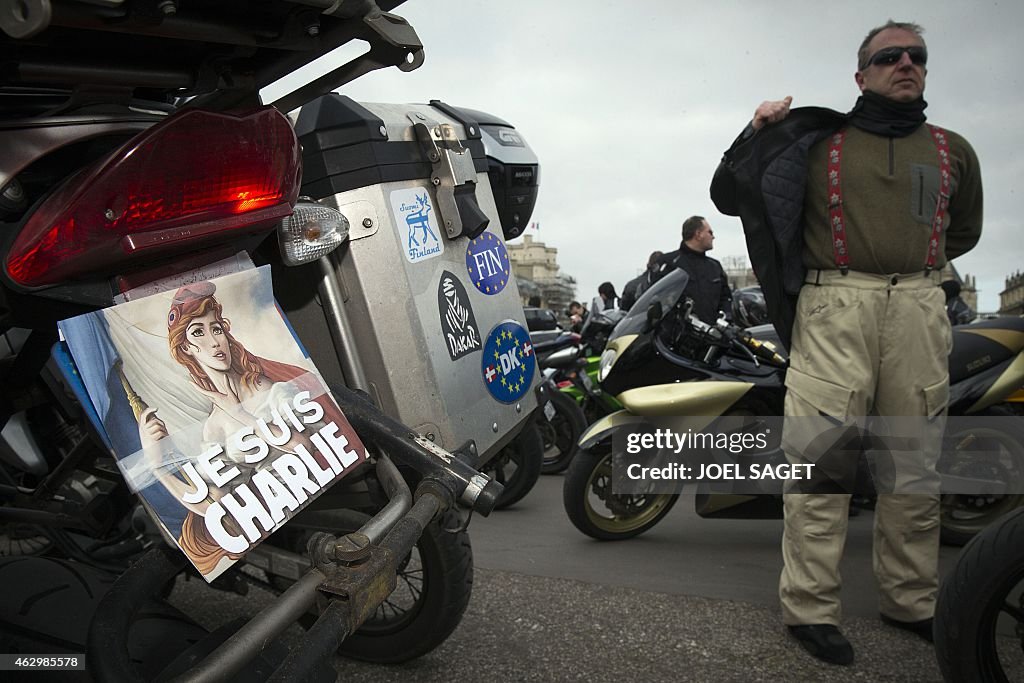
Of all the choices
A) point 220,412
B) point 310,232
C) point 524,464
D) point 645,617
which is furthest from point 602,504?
point 220,412

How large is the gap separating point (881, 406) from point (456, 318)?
1594 millimetres

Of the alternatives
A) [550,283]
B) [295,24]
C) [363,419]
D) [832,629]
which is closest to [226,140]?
[295,24]

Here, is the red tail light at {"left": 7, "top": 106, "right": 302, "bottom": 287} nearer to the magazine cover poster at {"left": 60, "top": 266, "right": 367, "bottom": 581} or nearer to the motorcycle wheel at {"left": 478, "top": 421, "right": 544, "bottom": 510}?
the magazine cover poster at {"left": 60, "top": 266, "right": 367, "bottom": 581}

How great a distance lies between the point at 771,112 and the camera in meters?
2.43

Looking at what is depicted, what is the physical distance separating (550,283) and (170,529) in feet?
159

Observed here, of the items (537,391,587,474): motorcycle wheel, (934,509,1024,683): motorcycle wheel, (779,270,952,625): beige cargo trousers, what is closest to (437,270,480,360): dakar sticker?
(934,509,1024,683): motorcycle wheel

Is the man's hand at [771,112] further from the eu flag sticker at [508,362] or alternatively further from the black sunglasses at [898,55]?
the eu flag sticker at [508,362]

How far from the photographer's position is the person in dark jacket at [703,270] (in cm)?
448

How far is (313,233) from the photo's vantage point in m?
1.29

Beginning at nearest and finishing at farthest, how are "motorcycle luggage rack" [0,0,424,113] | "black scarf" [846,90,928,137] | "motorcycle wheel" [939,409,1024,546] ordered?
1. "motorcycle luggage rack" [0,0,424,113]
2. "black scarf" [846,90,928,137]
3. "motorcycle wheel" [939,409,1024,546]

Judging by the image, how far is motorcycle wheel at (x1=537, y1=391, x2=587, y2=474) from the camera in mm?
4703

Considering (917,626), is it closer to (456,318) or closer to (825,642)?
(825,642)

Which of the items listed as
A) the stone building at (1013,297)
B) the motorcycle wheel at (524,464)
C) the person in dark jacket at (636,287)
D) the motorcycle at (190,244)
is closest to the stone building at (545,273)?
the stone building at (1013,297)

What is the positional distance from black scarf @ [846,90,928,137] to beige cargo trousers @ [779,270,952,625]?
0.46 m
